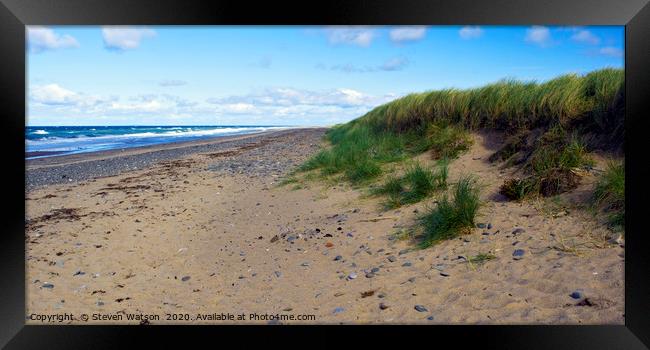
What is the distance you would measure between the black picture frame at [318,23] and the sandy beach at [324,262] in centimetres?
13

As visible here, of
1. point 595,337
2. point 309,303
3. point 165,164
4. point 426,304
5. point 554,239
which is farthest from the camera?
point 165,164

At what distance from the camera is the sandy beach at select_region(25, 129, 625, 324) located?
3.15 m

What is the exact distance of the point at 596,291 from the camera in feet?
9.82

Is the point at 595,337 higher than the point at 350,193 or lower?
lower

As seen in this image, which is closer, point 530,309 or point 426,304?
point 530,309

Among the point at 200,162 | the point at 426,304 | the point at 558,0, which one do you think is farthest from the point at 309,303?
the point at 200,162

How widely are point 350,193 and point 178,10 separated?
4426 millimetres

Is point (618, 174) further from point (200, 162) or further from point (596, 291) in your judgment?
point (200, 162)

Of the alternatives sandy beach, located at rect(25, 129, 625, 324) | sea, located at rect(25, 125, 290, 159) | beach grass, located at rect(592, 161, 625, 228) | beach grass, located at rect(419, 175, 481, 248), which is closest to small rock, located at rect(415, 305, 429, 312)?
sandy beach, located at rect(25, 129, 625, 324)

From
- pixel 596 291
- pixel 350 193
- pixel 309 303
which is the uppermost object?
pixel 350 193

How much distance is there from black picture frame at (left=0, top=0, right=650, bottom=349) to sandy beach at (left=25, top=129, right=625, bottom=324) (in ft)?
0.44

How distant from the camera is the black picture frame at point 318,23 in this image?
277 centimetres

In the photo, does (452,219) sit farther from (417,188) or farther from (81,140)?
(81,140)

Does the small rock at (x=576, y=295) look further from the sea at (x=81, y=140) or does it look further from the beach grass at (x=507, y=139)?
the sea at (x=81, y=140)
